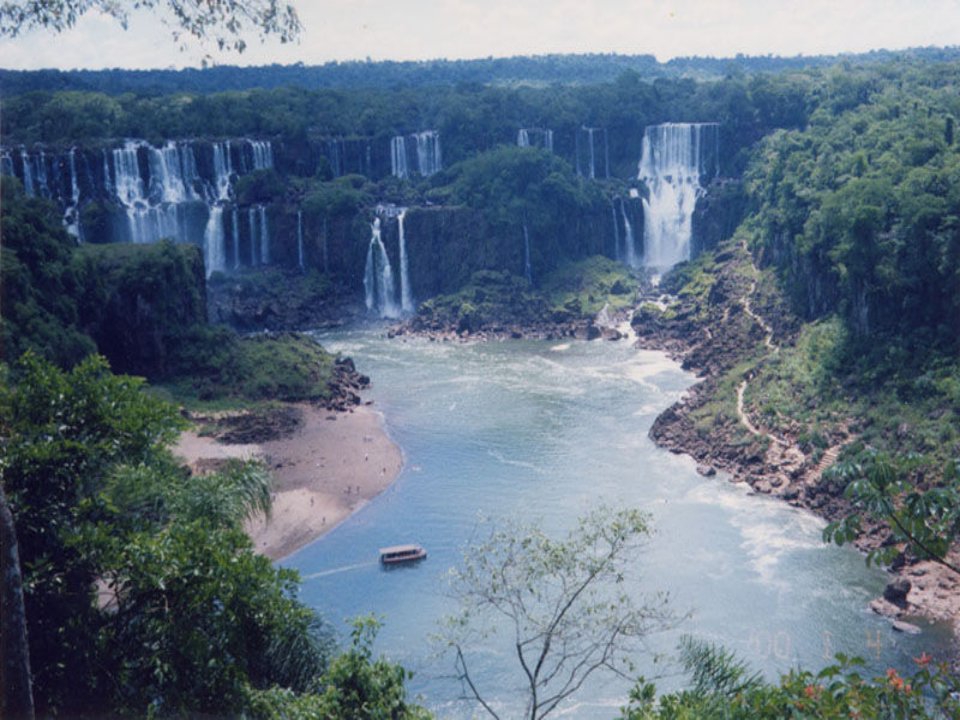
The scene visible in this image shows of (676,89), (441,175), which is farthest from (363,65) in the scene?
(441,175)

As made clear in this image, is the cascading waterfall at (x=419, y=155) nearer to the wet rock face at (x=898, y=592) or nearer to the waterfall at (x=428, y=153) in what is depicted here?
the waterfall at (x=428, y=153)

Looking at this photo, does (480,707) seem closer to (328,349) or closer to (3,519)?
(3,519)

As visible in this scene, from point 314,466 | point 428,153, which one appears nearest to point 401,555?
point 314,466

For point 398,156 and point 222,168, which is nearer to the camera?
point 222,168

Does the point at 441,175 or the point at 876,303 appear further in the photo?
the point at 441,175

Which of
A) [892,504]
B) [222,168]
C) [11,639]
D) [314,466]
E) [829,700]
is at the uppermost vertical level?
[222,168]

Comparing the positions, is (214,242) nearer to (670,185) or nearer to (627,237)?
(627,237)
